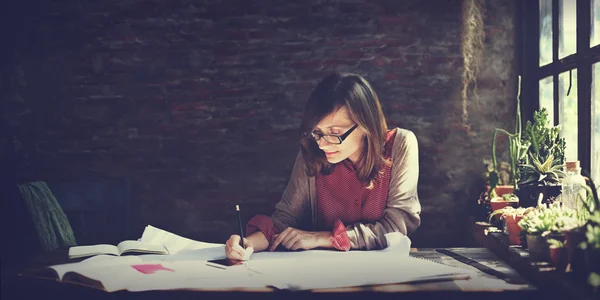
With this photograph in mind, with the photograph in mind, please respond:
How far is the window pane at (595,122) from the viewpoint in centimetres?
291

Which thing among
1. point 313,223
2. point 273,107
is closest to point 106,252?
point 313,223

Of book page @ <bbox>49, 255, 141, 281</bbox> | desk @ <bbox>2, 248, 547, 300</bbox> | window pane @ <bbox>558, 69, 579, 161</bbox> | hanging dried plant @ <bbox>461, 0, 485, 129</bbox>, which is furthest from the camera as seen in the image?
hanging dried plant @ <bbox>461, 0, 485, 129</bbox>

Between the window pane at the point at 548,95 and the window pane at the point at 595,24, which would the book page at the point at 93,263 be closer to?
the window pane at the point at 595,24

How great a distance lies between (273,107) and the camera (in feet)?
14.9

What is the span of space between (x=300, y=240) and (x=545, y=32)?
2491mm

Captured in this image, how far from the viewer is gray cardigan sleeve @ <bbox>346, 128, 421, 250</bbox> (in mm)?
Result: 2352

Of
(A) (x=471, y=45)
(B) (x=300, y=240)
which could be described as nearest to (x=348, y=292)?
(B) (x=300, y=240)

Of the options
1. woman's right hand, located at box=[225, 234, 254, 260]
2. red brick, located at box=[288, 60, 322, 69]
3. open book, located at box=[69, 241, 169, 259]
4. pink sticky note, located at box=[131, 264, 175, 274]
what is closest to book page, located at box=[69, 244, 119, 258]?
open book, located at box=[69, 241, 169, 259]

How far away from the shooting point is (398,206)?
2.57 m

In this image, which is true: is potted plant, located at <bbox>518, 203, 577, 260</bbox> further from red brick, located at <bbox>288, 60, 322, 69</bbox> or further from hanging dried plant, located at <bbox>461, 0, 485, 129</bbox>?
red brick, located at <bbox>288, 60, 322, 69</bbox>

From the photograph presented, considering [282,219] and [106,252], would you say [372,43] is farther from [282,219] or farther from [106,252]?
[106,252]

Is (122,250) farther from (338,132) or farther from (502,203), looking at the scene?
(502,203)

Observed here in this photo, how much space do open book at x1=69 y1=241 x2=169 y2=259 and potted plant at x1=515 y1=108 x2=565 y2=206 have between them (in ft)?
5.67

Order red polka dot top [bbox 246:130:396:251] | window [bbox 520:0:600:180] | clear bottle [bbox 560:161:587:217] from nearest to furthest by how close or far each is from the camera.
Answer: clear bottle [bbox 560:161:587:217], red polka dot top [bbox 246:130:396:251], window [bbox 520:0:600:180]
